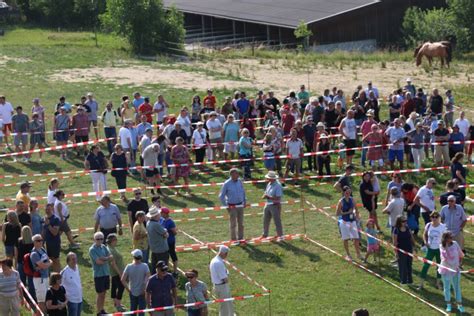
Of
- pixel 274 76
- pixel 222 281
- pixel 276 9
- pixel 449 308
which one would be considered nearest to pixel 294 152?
pixel 449 308

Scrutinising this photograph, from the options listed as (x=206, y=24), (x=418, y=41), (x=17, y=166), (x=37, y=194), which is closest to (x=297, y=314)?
(x=37, y=194)

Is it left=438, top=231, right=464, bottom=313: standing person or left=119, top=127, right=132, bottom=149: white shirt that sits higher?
left=119, top=127, right=132, bottom=149: white shirt

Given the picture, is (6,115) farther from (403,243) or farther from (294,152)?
(403,243)

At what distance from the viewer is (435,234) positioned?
18422 mm

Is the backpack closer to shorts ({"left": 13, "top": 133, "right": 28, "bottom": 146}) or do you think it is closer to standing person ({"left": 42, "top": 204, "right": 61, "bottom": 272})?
standing person ({"left": 42, "top": 204, "right": 61, "bottom": 272})

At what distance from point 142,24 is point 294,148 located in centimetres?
2313

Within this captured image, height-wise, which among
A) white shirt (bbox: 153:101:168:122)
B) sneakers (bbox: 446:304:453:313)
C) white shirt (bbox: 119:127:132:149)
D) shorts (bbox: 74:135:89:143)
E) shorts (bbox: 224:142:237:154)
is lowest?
sneakers (bbox: 446:304:453:313)

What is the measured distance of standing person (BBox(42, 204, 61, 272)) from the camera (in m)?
18.5

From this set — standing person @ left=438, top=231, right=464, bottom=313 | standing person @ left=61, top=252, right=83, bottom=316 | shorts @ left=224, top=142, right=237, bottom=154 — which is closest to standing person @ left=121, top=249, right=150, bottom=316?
standing person @ left=61, top=252, right=83, bottom=316

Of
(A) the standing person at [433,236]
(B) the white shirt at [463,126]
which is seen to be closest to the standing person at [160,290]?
(A) the standing person at [433,236]

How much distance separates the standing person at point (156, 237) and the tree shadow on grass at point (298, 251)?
3.35 metres

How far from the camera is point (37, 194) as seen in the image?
2558 centimetres

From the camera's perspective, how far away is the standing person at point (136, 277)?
54.1 ft

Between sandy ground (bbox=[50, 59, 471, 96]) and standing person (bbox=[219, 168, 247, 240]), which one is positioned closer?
standing person (bbox=[219, 168, 247, 240])
